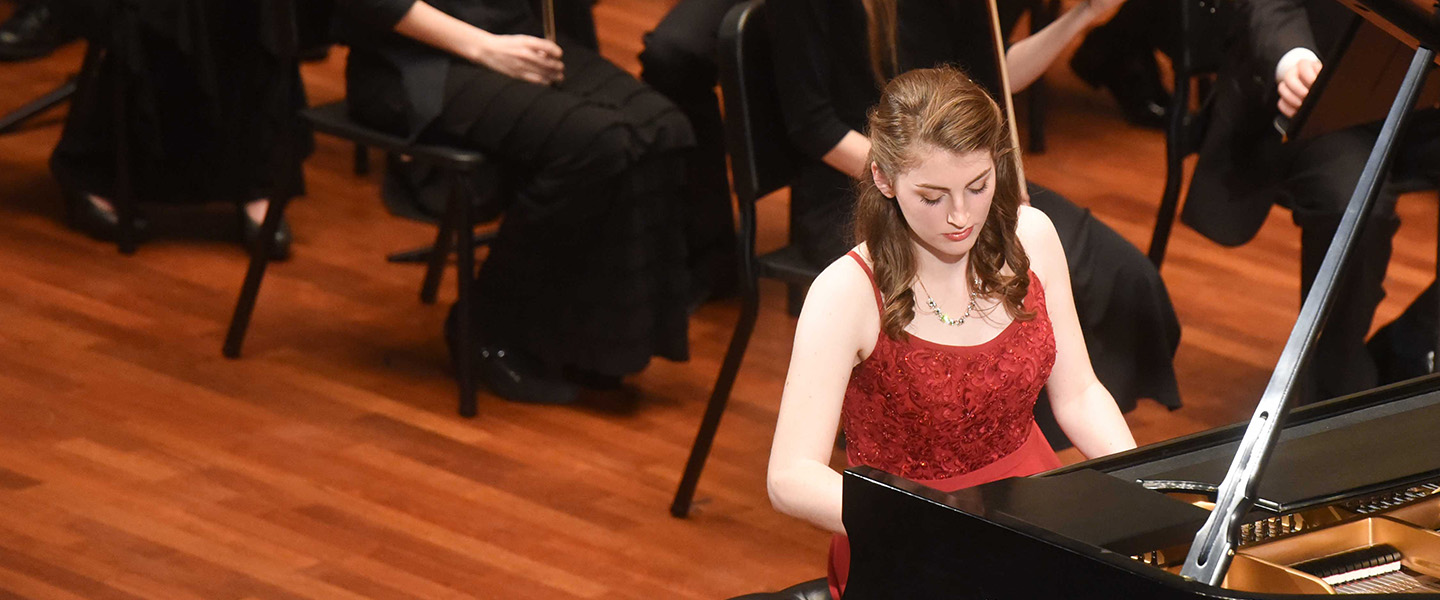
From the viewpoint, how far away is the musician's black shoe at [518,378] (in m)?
3.17

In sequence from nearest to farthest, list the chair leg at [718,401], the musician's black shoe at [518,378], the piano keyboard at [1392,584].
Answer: the piano keyboard at [1392,584], the chair leg at [718,401], the musician's black shoe at [518,378]

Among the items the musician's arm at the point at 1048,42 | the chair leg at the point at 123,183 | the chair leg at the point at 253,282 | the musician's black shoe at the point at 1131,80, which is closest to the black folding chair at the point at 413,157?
the chair leg at the point at 253,282

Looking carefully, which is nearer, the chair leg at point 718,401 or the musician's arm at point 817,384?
the musician's arm at point 817,384

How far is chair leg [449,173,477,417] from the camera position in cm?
296

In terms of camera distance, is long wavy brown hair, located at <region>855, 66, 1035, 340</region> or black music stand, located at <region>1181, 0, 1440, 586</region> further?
long wavy brown hair, located at <region>855, 66, 1035, 340</region>

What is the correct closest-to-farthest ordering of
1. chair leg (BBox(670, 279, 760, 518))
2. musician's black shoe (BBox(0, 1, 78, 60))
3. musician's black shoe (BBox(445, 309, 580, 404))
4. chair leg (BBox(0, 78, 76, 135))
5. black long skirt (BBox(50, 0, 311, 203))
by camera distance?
chair leg (BBox(670, 279, 760, 518)) < musician's black shoe (BBox(445, 309, 580, 404)) < black long skirt (BBox(50, 0, 311, 203)) < chair leg (BBox(0, 78, 76, 135)) < musician's black shoe (BBox(0, 1, 78, 60))

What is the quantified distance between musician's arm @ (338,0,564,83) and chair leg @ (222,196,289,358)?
0.46 metres

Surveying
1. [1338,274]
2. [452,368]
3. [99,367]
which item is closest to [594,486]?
[452,368]

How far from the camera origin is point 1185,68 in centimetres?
334

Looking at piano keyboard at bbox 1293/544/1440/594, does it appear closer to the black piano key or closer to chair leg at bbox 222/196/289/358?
the black piano key

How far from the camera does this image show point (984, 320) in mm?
1802

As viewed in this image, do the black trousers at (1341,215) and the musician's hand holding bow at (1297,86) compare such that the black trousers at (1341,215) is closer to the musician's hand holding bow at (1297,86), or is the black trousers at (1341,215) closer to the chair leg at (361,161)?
the musician's hand holding bow at (1297,86)

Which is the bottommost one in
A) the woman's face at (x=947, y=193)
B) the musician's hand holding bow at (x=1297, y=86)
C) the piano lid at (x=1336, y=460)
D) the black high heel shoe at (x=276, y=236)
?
the black high heel shoe at (x=276, y=236)

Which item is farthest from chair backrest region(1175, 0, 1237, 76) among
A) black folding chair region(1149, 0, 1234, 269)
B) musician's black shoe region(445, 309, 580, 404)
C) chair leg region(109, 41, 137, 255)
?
chair leg region(109, 41, 137, 255)
